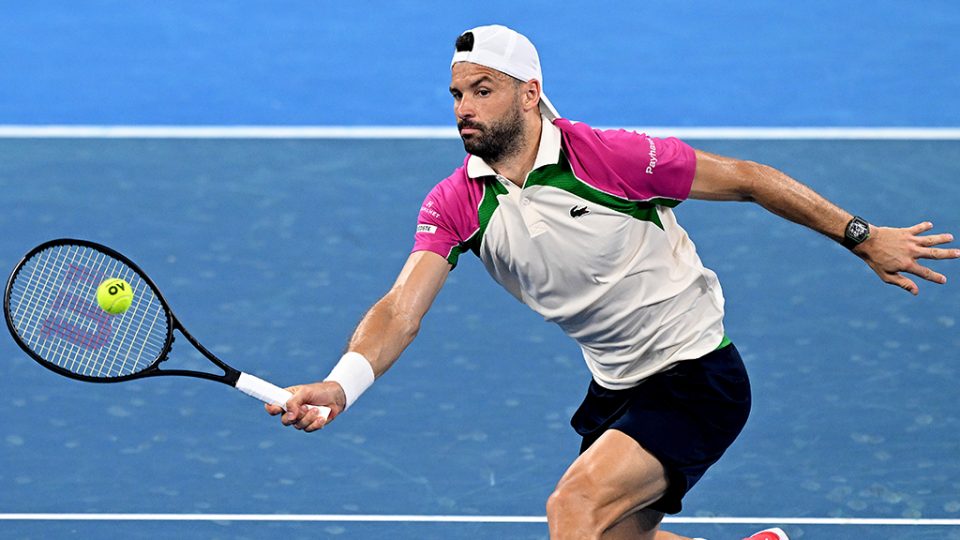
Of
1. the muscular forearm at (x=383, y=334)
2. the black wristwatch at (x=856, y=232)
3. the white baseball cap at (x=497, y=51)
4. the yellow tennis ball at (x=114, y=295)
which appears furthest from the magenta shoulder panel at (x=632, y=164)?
the yellow tennis ball at (x=114, y=295)

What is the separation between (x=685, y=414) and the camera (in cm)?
553

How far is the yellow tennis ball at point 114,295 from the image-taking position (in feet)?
17.9

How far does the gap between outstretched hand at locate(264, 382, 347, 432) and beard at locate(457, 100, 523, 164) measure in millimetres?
892

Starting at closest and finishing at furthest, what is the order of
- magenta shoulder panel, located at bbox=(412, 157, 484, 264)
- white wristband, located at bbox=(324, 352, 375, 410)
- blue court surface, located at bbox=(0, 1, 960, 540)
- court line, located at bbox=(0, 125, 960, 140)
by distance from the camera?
white wristband, located at bbox=(324, 352, 375, 410), magenta shoulder panel, located at bbox=(412, 157, 484, 264), blue court surface, located at bbox=(0, 1, 960, 540), court line, located at bbox=(0, 125, 960, 140)

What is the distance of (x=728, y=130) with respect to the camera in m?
10.2

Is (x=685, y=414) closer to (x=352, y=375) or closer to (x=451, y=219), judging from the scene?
(x=451, y=219)

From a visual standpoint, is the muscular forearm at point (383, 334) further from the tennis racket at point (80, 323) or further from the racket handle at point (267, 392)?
the tennis racket at point (80, 323)

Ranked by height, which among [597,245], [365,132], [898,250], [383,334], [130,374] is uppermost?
[365,132]

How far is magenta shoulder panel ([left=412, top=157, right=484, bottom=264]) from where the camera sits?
5328 millimetres

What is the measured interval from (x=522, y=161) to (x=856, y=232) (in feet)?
3.53

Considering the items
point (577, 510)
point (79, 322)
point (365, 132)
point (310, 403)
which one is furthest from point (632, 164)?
point (365, 132)

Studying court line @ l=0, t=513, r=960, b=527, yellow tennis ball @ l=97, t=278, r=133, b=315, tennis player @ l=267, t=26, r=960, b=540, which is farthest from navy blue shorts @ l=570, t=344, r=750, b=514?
yellow tennis ball @ l=97, t=278, r=133, b=315

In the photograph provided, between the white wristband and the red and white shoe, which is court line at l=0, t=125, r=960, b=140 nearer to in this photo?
the red and white shoe

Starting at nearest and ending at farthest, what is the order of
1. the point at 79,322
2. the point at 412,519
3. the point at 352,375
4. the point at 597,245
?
the point at 352,375, the point at 597,245, the point at 412,519, the point at 79,322
